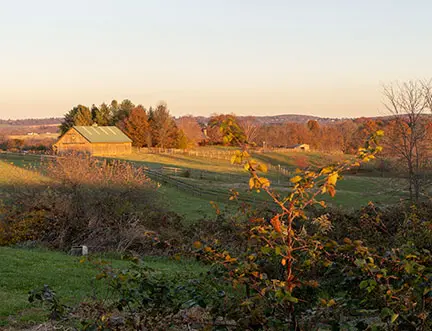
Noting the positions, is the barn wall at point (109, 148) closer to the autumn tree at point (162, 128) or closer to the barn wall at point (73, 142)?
the barn wall at point (73, 142)

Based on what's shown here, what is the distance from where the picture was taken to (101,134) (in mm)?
69375

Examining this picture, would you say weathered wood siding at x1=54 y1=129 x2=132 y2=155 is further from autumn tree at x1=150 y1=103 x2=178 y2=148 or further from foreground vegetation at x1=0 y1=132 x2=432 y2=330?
foreground vegetation at x1=0 y1=132 x2=432 y2=330

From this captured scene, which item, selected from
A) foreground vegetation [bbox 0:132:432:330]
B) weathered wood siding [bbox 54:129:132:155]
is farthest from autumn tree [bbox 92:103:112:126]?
foreground vegetation [bbox 0:132:432:330]

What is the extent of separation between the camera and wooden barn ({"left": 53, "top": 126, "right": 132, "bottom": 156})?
66.2m

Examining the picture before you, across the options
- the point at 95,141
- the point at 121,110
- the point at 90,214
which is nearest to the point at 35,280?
the point at 90,214

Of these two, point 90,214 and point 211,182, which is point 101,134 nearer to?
point 211,182

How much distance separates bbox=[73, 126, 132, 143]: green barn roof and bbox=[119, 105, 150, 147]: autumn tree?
727 cm

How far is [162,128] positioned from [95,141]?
51.9 feet

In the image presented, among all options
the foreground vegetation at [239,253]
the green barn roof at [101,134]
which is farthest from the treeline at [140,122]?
the foreground vegetation at [239,253]

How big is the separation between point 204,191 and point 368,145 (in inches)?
1294

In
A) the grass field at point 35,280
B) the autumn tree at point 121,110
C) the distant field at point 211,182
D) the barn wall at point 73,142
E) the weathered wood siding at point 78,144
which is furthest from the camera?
the autumn tree at point 121,110

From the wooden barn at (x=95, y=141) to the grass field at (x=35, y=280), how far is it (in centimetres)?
5384

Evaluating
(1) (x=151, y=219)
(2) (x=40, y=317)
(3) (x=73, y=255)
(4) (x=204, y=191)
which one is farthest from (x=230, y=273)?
(4) (x=204, y=191)

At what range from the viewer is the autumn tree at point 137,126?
79.0m
